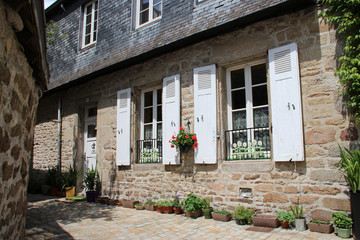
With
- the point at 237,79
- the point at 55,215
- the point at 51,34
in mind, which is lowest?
the point at 55,215

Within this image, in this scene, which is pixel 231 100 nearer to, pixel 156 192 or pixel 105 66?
pixel 156 192

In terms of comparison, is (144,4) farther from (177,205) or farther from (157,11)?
(177,205)

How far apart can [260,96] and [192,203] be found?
7.52ft

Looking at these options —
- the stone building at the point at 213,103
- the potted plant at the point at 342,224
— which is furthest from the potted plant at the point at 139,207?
the potted plant at the point at 342,224

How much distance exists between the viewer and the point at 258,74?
17.7 feet

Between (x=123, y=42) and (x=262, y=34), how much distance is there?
3793 millimetres

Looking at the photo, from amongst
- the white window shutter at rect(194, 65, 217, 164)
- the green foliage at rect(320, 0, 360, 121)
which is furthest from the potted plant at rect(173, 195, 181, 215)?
the green foliage at rect(320, 0, 360, 121)

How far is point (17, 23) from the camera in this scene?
2.11m

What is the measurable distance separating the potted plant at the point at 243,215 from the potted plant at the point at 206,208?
516 mm

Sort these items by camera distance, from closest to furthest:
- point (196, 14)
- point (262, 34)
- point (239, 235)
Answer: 1. point (239, 235)
2. point (262, 34)
3. point (196, 14)

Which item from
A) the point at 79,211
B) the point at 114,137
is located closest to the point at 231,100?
the point at 114,137

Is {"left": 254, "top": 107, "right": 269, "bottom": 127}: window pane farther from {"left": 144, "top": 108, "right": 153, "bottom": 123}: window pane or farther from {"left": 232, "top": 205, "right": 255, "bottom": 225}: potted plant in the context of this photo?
{"left": 144, "top": 108, "right": 153, "bottom": 123}: window pane

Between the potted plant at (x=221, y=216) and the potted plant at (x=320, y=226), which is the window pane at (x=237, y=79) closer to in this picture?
the potted plant at (x=221, y=216)

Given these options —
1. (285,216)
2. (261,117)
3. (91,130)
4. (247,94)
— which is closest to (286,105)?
(261,117)
